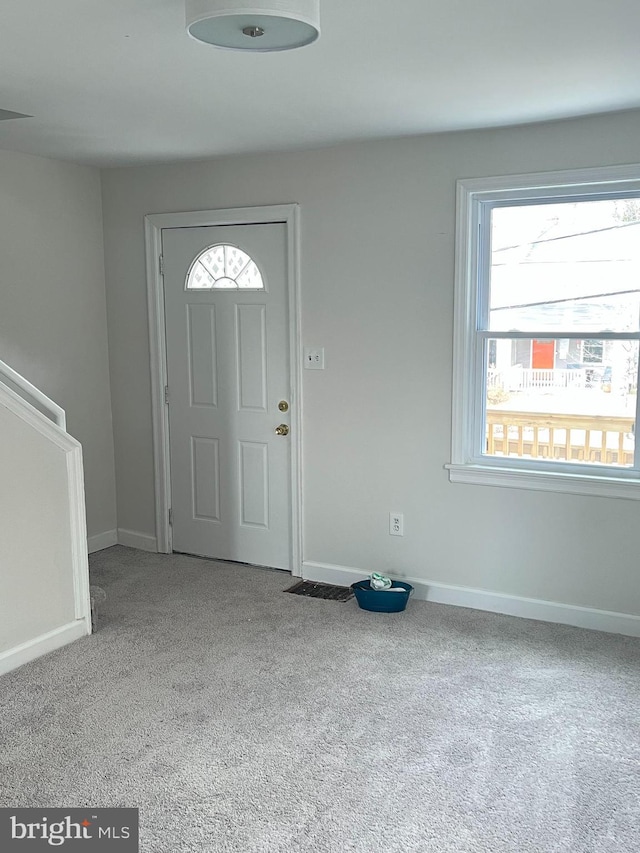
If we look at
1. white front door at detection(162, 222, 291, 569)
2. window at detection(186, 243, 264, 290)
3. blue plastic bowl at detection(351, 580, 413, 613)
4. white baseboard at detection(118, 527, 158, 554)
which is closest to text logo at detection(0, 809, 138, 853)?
blue plastic bowl at detection(351, 580, 413, 613)

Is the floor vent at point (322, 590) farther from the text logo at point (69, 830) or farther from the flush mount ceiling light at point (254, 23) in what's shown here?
the flush mount ceiling light at point (254, 23)

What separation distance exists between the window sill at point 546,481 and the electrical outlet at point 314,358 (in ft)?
2.91

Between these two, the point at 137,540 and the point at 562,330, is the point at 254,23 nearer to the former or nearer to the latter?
the point at 562,330

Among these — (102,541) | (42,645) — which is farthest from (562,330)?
(102,541)

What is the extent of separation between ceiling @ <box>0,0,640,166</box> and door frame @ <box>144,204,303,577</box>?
1.61 ft

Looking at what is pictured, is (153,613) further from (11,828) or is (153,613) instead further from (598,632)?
(598,632)

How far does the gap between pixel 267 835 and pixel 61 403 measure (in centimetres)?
314

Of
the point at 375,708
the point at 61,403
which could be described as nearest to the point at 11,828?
the point at 375,708

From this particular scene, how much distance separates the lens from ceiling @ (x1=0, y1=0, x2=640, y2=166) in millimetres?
2266

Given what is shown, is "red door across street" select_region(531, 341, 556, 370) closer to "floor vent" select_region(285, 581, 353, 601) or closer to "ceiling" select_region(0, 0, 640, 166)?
"ceiling" select_region(0, 0, 640, 166)

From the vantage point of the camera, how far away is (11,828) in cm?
228

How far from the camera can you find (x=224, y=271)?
4.58 m

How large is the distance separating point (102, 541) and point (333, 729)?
2669 millimetres

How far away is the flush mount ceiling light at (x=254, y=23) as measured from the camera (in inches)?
78.5
